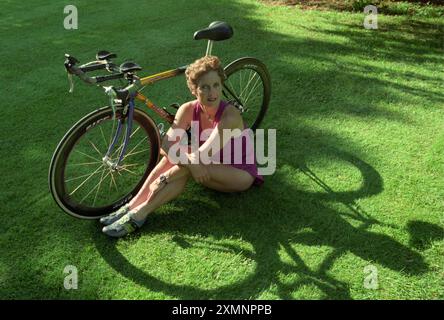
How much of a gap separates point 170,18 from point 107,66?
481 centimetres

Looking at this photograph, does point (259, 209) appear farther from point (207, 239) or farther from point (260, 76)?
point (260, 76)

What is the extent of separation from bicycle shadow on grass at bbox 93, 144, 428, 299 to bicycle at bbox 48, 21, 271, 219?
1.48 ft

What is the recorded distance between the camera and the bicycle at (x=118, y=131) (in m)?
2.86

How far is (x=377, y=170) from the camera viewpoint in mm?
3760

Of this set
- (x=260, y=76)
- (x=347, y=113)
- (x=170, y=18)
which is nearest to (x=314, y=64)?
(x=347, y=113)

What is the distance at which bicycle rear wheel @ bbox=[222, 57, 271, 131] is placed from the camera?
151 inches

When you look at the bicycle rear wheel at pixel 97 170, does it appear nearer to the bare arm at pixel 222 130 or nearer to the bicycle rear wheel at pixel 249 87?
the bare arm at pixel 222 130

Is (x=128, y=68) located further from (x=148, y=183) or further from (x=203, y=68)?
(x=148, y=183)

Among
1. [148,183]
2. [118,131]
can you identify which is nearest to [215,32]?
[118,131]

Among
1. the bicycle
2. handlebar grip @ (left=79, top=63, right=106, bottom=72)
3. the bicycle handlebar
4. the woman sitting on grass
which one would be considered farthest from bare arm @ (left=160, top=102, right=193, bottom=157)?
handlebar grip @ (left=79, top=63, right=106, bottom=72)

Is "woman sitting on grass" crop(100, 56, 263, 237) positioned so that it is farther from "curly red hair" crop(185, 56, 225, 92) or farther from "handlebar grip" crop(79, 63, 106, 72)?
"handlebar grip" crop(79, 63, 106, 72)

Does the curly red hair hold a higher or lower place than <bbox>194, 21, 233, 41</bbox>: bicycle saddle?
lower

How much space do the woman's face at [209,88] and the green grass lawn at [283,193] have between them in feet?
3.01

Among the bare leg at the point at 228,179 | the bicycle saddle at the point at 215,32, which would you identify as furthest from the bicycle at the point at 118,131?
the bare leg at the point at 228,179
